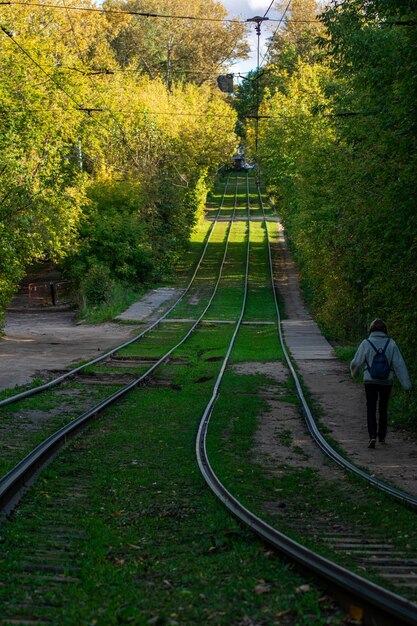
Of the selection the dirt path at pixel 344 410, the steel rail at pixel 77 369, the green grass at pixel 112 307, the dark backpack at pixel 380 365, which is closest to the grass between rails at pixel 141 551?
the dirt path at pixel 344 410

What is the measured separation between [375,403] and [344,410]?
4.44 meters

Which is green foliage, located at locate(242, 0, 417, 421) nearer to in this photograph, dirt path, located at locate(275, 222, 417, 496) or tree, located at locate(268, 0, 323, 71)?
dirt path, located at locate(275, 222, 417, 496)

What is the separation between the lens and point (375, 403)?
12578 millimetres

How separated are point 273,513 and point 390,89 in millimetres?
10352

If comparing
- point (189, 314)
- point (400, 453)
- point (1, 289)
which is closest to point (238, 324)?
point (189, 314)

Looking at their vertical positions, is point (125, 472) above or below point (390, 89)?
below

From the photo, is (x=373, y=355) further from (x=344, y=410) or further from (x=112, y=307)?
(x=112, y=307)

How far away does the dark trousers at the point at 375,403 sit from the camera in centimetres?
1247

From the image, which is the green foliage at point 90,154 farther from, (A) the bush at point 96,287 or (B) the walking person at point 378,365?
(B) the walking person at point 378,365

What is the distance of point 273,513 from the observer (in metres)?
8.41

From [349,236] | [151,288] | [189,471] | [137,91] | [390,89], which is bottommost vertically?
[151,288]

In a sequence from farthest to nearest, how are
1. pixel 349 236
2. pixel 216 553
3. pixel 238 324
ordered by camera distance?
pixel 238 324, pixel 349 236, pixel 216 553

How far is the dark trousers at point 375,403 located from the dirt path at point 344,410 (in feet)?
0.86

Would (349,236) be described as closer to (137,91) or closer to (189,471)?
(189,471)
